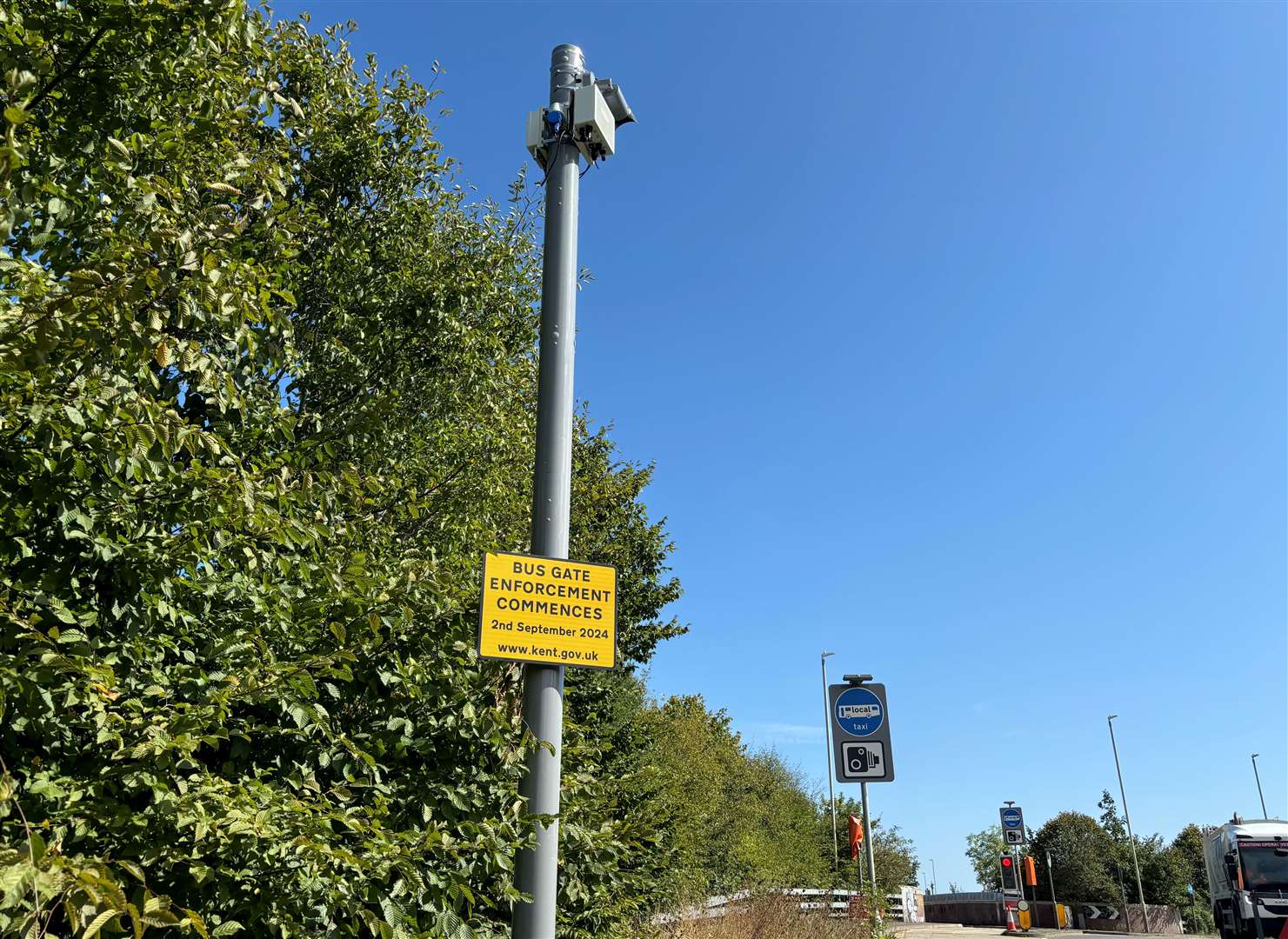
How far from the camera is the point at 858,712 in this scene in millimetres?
11781

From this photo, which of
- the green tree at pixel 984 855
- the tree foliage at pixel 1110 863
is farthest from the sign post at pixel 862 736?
the green tree at pixel 984 855

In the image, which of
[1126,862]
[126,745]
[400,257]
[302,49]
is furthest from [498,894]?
[1126,862]

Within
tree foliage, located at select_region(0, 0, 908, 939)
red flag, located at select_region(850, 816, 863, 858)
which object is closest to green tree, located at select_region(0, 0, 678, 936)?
tree foliage, located at select_region(0, 0, 908, 939)

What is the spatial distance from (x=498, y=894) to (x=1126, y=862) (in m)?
89.2

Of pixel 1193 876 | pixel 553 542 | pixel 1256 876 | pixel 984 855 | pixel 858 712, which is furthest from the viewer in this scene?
pixel 984 855

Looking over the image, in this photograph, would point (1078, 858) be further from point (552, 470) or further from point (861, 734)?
point (552, 470)

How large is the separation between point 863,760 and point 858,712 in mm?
602

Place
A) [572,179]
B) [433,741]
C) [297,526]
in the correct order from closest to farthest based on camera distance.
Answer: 1. [297,526]
2. [433,741]
3. [572,179]

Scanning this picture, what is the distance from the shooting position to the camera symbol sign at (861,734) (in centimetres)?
1138

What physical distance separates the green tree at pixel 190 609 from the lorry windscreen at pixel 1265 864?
2308 cm

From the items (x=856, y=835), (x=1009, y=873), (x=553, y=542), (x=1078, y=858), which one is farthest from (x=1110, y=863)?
(x=553, y=542)

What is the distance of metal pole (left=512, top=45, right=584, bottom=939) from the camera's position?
435cm

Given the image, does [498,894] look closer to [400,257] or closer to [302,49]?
[400,257]

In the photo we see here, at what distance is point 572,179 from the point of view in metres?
5.54
